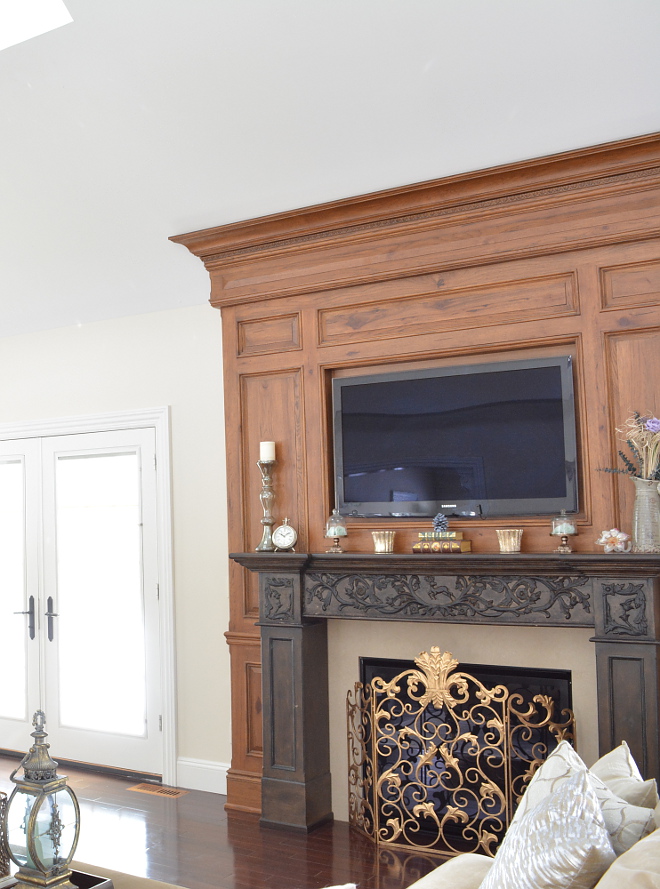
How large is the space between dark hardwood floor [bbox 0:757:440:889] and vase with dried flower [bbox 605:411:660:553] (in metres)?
1.66

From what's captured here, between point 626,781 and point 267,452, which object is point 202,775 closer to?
point 267,452

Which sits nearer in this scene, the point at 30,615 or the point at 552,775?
the point at 552,775

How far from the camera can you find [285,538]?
413 centimetres

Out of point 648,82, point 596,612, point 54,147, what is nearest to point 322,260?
point 54,147

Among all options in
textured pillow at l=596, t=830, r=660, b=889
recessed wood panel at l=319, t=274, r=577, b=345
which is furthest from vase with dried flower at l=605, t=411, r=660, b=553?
textured pillow at l=596, t=830, r=660, b=889

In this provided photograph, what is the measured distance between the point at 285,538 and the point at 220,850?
1.46 m

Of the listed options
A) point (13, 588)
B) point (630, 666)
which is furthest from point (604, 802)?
point (13, 588)

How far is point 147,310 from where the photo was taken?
5.12 m

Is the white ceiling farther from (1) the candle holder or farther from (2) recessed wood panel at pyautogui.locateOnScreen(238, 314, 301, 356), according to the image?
(1) the candle holder

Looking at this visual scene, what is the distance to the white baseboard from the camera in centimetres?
468

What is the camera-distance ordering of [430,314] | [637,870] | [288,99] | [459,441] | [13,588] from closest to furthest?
[637,870], [288,99], [459,441], [430,314], [13,588]

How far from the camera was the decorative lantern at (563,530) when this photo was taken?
137 inches

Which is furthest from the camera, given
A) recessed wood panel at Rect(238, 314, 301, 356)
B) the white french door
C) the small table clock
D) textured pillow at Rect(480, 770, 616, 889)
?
the white french door

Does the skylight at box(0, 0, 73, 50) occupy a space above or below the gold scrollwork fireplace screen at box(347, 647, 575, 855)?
above
